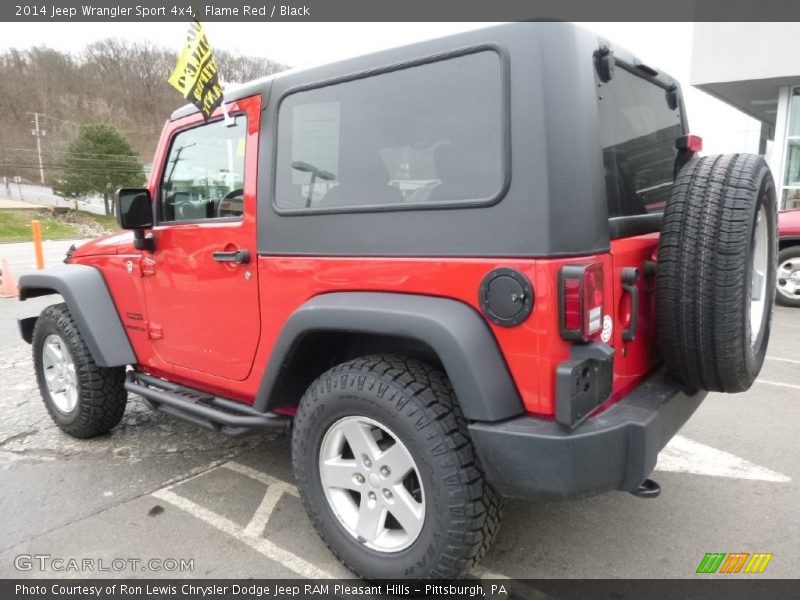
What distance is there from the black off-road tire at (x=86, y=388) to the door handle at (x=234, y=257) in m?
1.40

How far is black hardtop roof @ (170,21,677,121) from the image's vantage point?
184 centimetres

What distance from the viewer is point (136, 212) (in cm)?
302

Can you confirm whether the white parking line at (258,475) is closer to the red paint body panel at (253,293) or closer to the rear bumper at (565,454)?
the red paint body panel at (253,293)

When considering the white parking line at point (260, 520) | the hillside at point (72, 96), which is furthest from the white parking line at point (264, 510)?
the hillside at point (72, 96)

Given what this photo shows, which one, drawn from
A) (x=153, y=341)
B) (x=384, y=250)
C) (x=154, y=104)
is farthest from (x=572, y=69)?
(x=154, y=104)

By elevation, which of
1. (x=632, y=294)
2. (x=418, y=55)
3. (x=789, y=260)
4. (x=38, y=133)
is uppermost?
(x=38, y=133)

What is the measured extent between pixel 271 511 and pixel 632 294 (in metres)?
1.96

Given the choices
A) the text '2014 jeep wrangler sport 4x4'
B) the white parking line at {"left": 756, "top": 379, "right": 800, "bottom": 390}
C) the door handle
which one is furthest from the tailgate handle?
the white parking line at {"left": 756, "top": 379, "right": 800, "bottom": 390}

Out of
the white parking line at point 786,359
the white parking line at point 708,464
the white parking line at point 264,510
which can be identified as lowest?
the white parking line at point 264,510

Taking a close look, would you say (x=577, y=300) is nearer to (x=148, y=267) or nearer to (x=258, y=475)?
(x=258, y=475)

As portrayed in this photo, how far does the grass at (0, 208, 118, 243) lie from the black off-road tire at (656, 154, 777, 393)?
29.5 m

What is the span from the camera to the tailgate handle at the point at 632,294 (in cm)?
201

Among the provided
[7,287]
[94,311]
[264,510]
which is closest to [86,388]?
[94,311]

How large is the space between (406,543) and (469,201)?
1.26 m
